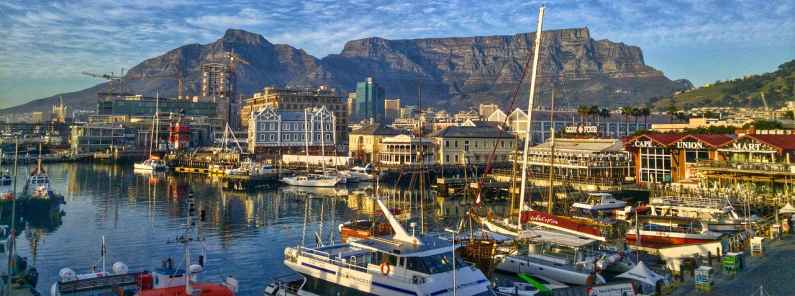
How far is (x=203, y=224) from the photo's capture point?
44438mm

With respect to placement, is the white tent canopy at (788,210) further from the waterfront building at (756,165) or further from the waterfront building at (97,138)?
the waterfront building at (97,138)

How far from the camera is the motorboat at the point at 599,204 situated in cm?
4906

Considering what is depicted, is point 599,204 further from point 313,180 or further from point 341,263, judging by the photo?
point 313,180

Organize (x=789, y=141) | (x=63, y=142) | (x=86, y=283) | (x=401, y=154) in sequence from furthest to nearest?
(x=63, y=142) < (x=401, y=154) < (x=789, y=141) < (x=86, y=283)

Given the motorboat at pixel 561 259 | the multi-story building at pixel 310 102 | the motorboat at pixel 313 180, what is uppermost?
the multi-story building at pixel 310 102

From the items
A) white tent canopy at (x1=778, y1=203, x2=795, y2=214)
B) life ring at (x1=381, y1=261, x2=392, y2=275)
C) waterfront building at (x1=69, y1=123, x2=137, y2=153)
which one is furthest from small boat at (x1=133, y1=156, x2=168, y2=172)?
life ring at (x1=381, y1=261, x2=392, y2=275)

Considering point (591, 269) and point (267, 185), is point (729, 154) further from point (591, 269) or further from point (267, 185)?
point (267, 185)

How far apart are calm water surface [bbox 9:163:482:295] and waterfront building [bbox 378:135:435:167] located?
44.4ft

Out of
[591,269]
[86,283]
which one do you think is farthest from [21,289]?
[591,269]

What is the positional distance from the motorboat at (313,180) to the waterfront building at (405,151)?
13372 millimetres

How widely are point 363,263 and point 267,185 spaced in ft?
178

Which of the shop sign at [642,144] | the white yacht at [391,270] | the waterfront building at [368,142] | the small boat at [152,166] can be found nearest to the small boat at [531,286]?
the white yacht at [391,270]

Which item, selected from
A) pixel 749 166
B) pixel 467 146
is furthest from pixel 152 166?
pixel 749 166

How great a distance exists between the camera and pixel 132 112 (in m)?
183
